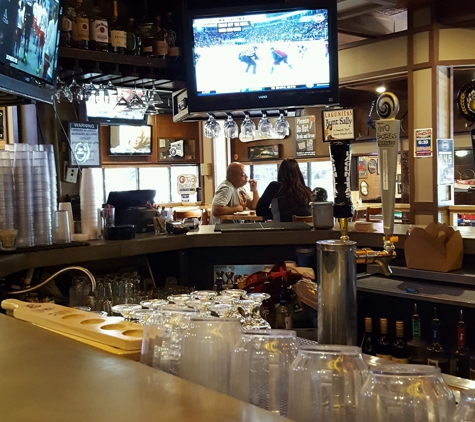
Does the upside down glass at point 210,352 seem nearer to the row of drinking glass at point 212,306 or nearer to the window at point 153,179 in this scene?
the row of drinking glass at point 212,306

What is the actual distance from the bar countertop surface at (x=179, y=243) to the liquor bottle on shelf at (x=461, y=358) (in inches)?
23.3

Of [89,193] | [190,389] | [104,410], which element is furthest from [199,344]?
[89,193]

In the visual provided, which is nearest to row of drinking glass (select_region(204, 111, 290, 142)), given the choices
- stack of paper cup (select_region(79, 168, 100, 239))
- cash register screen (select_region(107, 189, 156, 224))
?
cash register screen (select_region(107, 189, 156, 224))

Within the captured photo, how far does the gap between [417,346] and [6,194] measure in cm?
207

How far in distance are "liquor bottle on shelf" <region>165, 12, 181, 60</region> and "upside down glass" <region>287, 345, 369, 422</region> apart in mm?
3279

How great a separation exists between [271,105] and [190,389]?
9.72 ft

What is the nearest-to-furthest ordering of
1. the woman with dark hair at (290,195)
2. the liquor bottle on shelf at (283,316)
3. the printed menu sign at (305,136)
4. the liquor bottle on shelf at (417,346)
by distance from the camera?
the liquor bottle on shelf at (283,316)
the liquor bottle on shelf at (417,346)
the woman with dark hair at (290,195)
the printed menu sign at (305,136)

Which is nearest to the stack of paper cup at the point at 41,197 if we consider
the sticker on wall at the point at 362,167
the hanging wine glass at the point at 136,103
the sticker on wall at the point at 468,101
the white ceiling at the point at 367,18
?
the hanging wine glass at the point at 136,103

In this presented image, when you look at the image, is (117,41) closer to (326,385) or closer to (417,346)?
(417,346)

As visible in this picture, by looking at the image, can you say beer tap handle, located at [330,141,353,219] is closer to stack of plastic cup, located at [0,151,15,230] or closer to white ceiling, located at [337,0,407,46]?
stack of plastic cup, located at [0,151,15,230]

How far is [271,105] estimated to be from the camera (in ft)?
12.0

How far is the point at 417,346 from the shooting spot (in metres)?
2.62

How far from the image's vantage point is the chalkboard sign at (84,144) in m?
4.11

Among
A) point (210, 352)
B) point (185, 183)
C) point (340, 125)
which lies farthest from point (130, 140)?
point (210, 352)
